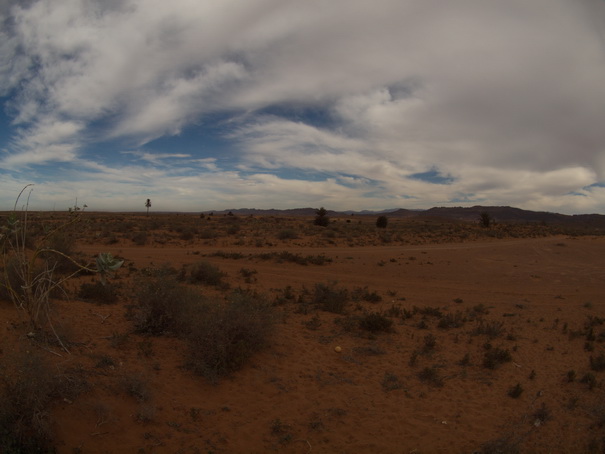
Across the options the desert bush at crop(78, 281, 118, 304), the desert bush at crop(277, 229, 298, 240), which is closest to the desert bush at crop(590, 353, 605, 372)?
the desert bush at crop(78, 281, 118, 304)

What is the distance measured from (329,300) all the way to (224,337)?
4725mm

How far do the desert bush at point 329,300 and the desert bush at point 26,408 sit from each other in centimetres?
701

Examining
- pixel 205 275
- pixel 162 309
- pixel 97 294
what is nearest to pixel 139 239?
pixel 205 275

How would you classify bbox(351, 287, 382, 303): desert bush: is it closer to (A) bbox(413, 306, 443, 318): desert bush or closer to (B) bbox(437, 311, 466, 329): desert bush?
(A) bbox(413, 306, 443, 318): desert bush

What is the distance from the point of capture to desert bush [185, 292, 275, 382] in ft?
19.4

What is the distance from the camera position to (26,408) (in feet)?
12.8

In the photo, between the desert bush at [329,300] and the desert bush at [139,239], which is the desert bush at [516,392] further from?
the desert bush at [139,239]

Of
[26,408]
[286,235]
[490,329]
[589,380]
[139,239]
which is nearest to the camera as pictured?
[26,408]

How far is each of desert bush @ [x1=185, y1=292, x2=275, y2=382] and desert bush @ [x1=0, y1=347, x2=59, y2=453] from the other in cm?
220

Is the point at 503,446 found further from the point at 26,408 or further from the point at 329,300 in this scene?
the point at 329,300

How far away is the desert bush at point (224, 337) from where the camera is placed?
5.93 meters

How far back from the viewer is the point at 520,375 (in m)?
6.49

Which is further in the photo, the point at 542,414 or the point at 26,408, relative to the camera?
the point at 542,414

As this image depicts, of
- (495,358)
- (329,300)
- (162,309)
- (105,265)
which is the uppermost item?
(105,265)
